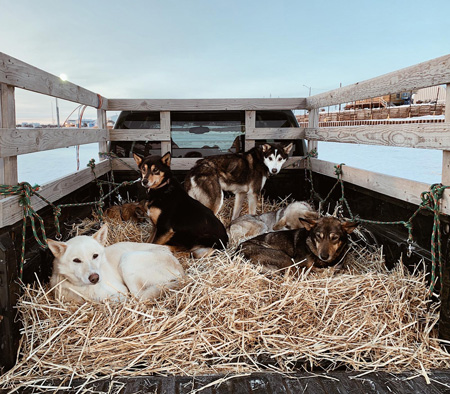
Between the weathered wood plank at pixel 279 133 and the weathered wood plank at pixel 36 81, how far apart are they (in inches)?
113

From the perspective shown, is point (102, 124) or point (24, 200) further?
point (102, 124)

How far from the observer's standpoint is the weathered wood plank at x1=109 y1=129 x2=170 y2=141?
694cm

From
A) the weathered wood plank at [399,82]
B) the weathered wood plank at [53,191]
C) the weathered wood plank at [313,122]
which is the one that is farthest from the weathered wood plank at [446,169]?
the weathered wood plank at [313,122]

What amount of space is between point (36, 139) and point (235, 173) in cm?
335

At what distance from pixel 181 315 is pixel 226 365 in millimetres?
588

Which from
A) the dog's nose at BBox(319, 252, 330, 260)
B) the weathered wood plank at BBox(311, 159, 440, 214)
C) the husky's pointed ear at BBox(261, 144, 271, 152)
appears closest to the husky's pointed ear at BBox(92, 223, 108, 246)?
the dog's nose at BBox(319, 252, 330, 260)

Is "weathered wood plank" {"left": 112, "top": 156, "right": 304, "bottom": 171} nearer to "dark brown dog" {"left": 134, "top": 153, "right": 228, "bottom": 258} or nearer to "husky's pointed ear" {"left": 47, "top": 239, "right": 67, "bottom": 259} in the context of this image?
"dark brown dog" {"left": 134, "top": 153, "right": 228, "bottom": 258}

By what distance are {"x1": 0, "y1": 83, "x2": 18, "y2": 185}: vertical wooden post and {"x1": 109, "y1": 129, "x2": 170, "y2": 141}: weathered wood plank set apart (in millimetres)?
3532

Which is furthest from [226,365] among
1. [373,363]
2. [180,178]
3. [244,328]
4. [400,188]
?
[180,178]

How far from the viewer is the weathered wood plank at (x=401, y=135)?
3324 millimetres

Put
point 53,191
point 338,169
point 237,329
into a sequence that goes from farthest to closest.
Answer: point 338,169 → point 53,191 → point 237,329

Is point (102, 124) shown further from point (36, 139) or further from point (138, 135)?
→ point (36, 139)

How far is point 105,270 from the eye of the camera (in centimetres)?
351

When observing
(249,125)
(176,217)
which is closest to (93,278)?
(176,217)
